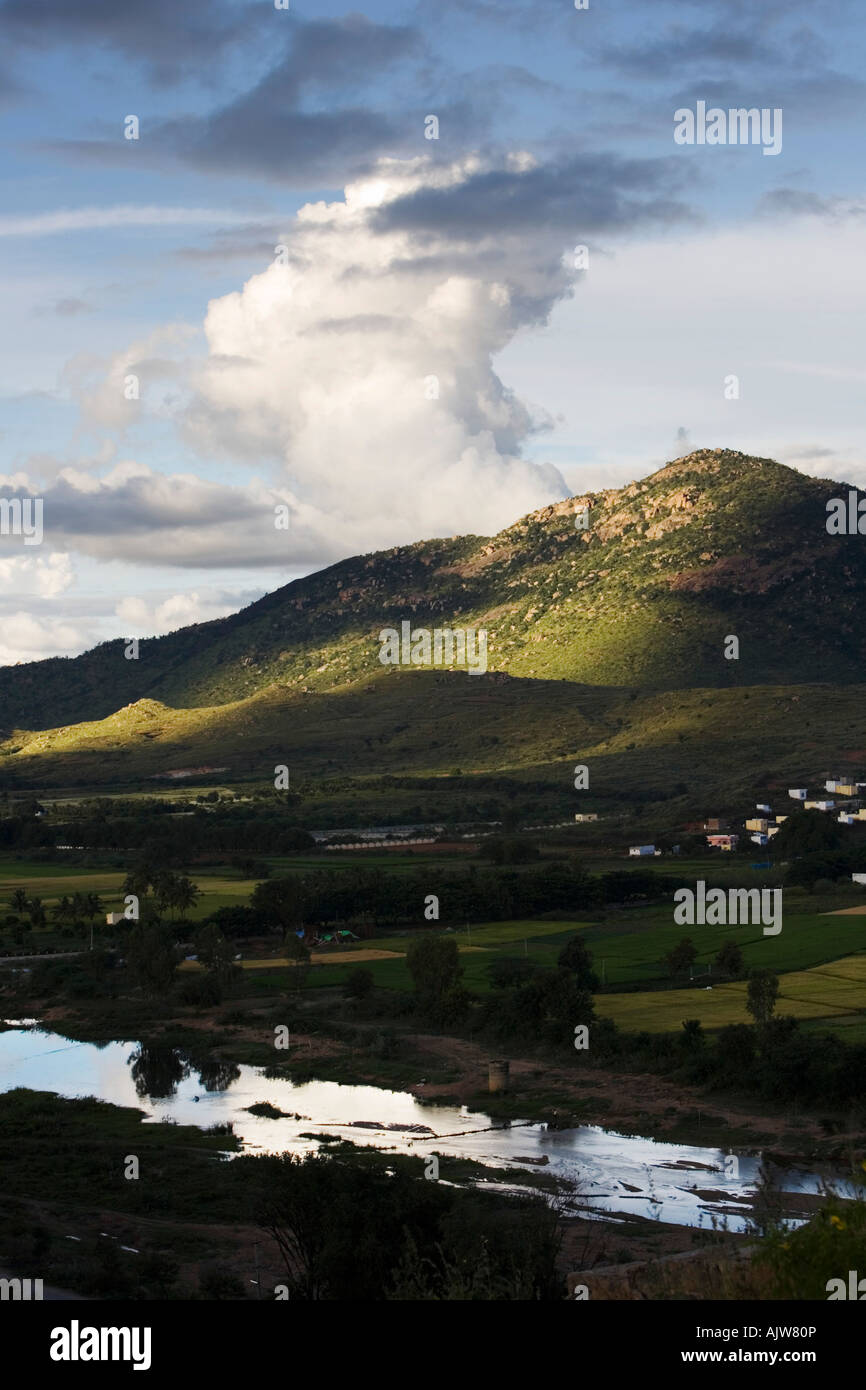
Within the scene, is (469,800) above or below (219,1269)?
above

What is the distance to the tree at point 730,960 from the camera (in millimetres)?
66875

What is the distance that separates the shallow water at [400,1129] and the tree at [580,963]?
13.9 m

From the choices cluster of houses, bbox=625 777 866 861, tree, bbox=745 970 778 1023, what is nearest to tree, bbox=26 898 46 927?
cluster of houses, bbox=625 777 866 861

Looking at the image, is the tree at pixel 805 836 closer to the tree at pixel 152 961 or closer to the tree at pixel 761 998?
the tree at pixel 152 961

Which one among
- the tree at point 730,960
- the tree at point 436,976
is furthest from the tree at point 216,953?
the tree at point 730,960

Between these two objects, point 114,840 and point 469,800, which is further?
point 469,800

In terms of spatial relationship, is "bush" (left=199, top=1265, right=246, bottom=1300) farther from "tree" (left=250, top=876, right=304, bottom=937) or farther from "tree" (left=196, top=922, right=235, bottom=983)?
"tree" (left=250, top=876, right=304, bottom=937)

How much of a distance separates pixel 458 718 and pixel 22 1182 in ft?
513

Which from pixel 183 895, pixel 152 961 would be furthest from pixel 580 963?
pixel 183 895

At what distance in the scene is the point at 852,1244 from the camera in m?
13.2

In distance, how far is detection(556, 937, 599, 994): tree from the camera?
64.0 m

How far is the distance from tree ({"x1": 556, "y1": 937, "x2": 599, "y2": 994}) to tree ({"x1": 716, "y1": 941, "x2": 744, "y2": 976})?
5.75 metres

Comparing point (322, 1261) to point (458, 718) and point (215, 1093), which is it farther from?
point (458, 718)
